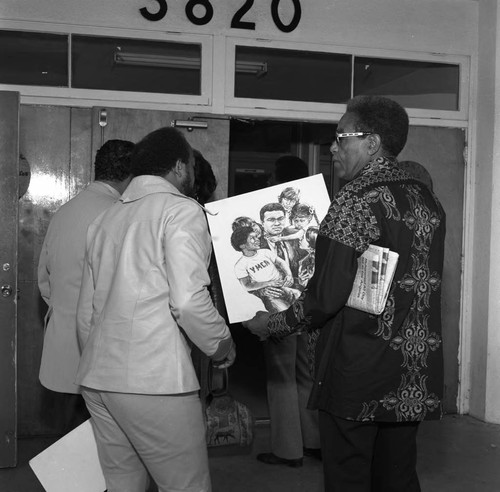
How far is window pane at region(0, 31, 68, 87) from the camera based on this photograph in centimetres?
512

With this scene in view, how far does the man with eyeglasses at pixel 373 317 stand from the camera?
2477mm

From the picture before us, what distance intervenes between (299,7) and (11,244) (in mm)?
2821

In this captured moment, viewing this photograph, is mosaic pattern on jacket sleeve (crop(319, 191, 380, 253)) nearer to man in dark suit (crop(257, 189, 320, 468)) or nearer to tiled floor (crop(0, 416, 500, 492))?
man in dark suit (crop(257, 189, 320, 468))

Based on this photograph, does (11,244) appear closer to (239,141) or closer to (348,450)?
(348,450)

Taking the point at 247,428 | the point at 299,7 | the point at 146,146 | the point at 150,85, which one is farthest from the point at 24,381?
the point at 299,7

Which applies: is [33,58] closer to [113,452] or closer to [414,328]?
[113,452]

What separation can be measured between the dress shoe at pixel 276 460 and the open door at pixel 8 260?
60.6 inches

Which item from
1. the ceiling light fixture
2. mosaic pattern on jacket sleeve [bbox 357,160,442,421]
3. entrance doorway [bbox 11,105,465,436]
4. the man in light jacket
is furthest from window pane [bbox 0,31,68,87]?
mosaic pattern on jacket sleeve [bbox 357,160,442,421]

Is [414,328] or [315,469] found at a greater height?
[414,328]

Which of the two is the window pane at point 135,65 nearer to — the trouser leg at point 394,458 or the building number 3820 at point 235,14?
the building number 3820 at point 235,14

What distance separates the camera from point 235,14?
5410 mm

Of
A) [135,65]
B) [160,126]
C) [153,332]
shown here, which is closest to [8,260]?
[160,126]

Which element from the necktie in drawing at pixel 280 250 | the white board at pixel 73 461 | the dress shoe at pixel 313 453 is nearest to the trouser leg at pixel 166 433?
the white board at pixel 73 461

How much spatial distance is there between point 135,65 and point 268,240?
8.92 feet
